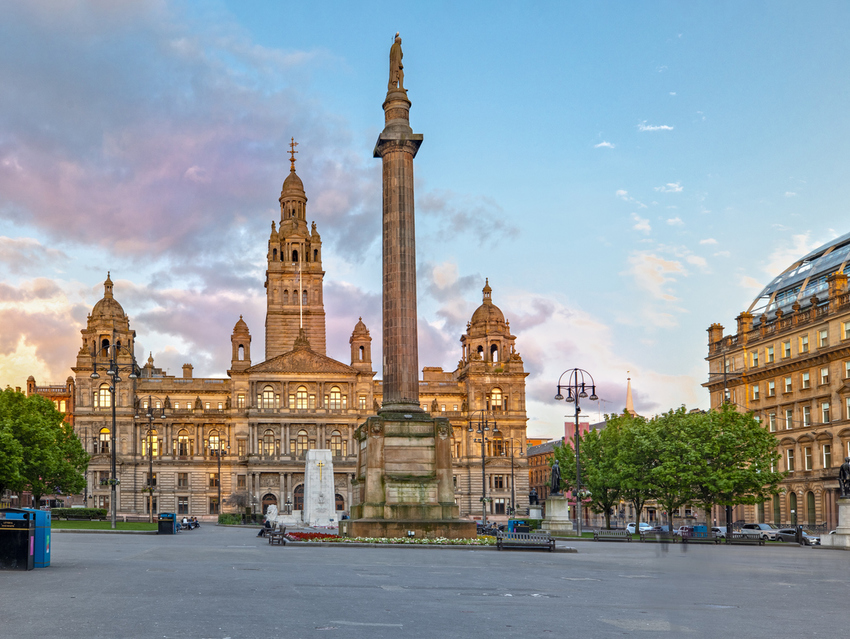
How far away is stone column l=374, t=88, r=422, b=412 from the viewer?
41.8 meters

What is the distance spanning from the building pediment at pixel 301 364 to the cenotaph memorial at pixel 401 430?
282ft

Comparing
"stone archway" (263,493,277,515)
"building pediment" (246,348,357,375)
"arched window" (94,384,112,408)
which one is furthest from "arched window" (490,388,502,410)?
"arched window" (94,384,112,408)

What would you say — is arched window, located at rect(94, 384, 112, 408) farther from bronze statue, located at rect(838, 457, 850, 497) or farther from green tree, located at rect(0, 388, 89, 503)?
bronze statue, located at rect(838, 457, 850, 497)

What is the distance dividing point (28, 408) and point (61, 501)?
1920 inches

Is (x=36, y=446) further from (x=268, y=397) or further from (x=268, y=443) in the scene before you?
(x=268, y=397)

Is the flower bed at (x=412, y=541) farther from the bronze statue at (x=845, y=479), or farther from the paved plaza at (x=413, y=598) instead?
the bronze statue at (x=845, y=479)

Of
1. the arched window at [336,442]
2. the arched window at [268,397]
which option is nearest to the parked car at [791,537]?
the arched window at [336,442]

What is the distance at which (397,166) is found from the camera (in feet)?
141

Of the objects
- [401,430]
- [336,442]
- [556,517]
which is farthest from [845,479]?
[336,442]

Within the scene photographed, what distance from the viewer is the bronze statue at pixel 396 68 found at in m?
45.8

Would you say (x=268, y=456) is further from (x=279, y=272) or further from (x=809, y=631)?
(x=809, y=631)

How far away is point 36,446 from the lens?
74500mm

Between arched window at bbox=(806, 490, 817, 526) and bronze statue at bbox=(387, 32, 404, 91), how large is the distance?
51.5 meters

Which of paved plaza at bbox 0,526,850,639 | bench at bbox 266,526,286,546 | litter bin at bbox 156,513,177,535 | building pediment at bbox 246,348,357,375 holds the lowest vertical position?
litter bin at bbox 156,513,177,535
